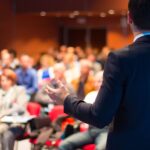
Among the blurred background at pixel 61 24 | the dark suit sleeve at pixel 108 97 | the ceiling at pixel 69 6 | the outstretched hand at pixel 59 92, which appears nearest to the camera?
the dark suit sleeve at pixel 108 97

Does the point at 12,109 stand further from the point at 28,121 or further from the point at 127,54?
the point at 127,54

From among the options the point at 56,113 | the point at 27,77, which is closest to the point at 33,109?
the point at 56,113

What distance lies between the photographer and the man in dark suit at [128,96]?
1.56m

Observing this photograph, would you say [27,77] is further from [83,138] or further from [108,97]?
[108,97]

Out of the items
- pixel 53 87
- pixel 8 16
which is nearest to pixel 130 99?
pixel 53 87

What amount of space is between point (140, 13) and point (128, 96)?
0.31 meters

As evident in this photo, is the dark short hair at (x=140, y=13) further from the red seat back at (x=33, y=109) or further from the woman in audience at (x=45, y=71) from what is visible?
the woman in audience at (x=45, y=71)

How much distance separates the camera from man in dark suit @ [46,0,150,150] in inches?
61.5

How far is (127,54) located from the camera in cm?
158

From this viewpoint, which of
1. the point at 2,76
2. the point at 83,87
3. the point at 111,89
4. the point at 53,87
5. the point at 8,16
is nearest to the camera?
the point at 111,89

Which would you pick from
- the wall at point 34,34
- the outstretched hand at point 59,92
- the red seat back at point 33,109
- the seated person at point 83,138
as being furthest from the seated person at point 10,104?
the wall at point 34,34

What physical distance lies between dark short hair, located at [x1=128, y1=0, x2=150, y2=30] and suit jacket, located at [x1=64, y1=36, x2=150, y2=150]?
9 centimetres

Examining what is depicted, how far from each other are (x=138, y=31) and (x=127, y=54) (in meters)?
0.11

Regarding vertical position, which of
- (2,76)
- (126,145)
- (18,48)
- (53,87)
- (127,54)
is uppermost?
(127,54)
